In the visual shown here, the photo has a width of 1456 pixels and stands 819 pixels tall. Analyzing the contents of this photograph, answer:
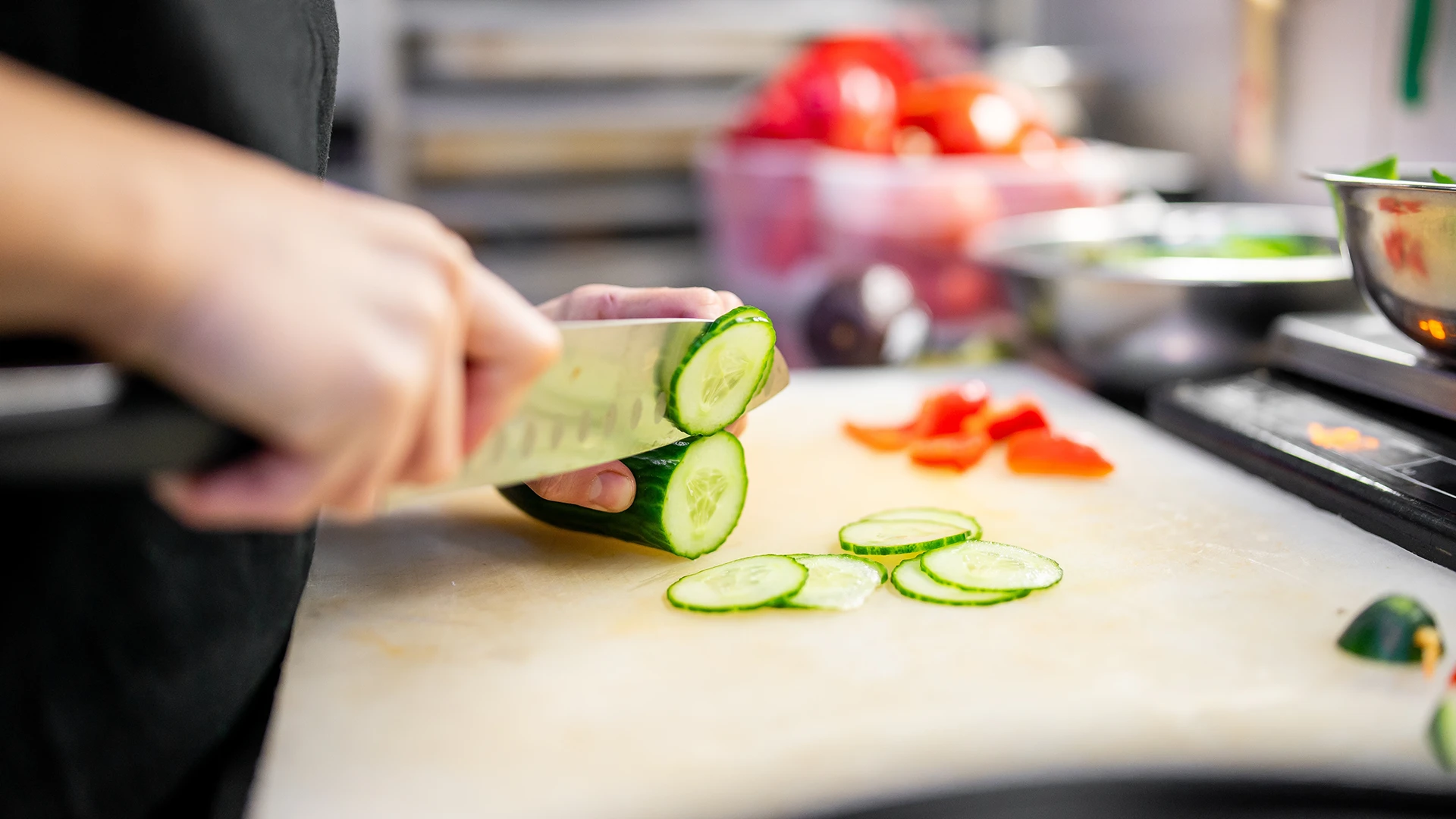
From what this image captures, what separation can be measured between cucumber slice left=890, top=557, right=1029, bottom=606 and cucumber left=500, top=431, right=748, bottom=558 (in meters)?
0.20

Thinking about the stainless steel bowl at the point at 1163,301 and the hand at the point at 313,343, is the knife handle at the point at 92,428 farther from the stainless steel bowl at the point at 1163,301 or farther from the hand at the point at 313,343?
the stainless steel bowl at the point at 1163,301

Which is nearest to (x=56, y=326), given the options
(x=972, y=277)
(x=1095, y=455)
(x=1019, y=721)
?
(x=1019, y=721)

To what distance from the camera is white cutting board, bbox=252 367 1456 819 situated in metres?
0.84

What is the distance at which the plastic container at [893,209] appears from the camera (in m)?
2.23

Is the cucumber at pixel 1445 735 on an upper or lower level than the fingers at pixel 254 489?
lower

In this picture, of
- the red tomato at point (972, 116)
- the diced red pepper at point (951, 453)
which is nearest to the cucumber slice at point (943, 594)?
the diced red pepper at point (951, 453)

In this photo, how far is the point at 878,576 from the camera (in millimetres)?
1104

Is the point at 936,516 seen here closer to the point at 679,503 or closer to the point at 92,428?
the point at 679,503

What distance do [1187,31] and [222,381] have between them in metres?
2.67

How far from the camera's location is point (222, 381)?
63 cm

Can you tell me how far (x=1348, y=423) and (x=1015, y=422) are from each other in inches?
15.3

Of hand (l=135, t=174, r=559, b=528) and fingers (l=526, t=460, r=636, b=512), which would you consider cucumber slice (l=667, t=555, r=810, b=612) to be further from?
hand (l=135, t=174, r=559, b=528)

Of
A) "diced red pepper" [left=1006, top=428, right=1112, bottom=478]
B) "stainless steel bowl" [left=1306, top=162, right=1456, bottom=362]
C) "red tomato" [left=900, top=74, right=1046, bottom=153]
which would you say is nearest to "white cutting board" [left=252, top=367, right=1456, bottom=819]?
"diced red pepper" [left=1006, top=428, right=1112, bottom=478]

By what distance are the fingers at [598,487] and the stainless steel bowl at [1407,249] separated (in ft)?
2.68
